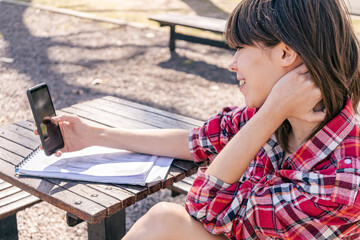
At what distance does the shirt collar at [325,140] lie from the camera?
177cm

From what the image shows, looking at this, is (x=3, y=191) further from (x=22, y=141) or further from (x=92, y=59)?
(x=92, y=59)

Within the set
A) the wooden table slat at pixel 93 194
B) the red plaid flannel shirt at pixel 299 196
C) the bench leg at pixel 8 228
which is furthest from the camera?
the bench leg at pixel 8 228

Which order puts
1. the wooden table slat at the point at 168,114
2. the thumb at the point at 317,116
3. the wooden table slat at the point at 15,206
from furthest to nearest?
1. the wooden table slat at the point at 168,114
2. the wooden table slat at the point at 15,206
3. the thumb at the point at 317,116

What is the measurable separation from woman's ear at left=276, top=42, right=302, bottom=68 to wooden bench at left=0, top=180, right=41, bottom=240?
1593 millimetres

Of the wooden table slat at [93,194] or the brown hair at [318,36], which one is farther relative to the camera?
the wooden table slat at [93,194]

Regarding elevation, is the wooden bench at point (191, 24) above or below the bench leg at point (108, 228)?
below

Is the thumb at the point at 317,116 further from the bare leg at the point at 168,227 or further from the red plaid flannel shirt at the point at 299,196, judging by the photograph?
the bare leg at the point at 168,227

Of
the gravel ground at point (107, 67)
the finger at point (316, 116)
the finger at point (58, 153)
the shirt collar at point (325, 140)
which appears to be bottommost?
the gravel ground at point (107, 67)

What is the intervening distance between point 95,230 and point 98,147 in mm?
373

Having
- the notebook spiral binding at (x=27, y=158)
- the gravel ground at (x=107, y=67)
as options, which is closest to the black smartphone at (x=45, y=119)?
the notebook spiral binding at (x=27, y=158)

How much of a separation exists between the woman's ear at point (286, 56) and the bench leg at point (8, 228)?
5.93ft

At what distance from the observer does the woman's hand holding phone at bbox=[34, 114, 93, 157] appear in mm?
2307

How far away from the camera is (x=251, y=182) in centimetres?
195

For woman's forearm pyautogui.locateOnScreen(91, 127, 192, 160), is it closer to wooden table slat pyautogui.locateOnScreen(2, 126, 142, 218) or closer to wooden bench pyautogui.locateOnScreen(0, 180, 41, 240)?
wooden table slat pyautogui.locateOnScreen(2, 126, 142, 218)
